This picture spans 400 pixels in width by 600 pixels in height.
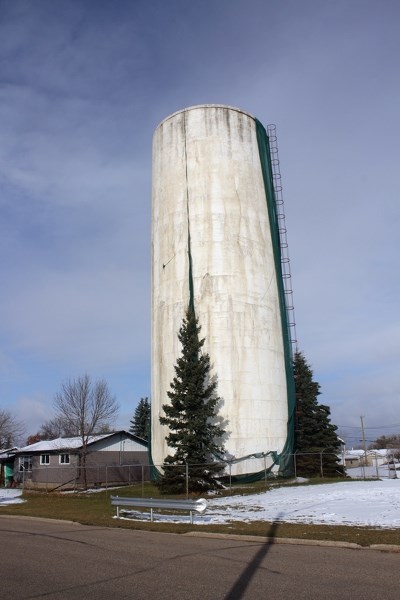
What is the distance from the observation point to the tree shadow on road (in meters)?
7.30

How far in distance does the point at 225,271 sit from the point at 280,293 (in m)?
5.06

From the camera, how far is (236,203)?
39.4 meters

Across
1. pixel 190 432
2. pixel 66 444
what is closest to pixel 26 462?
pixel 66 444

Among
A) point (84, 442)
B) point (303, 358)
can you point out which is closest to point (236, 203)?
point (303, 358)

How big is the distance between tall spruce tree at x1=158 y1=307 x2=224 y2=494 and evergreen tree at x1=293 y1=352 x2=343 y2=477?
1111 centimetres

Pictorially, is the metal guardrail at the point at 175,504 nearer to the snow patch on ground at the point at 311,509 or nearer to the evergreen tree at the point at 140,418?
the snow patch on ground at the point at 311,509

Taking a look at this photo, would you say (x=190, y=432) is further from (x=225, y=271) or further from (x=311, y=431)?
(x=311, y=431)

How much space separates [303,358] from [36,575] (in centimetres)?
4241

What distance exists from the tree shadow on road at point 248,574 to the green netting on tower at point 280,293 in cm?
2486

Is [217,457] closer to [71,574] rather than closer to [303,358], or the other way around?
[303,358]

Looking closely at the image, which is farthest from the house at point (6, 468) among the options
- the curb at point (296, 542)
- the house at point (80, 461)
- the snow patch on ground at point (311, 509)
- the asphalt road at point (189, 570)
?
the asphalt road at point (189, 570)

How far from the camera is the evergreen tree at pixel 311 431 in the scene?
38938mm

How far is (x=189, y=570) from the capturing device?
8984 mm

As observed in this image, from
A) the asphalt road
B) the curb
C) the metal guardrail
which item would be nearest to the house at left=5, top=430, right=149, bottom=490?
the metal guardrail
